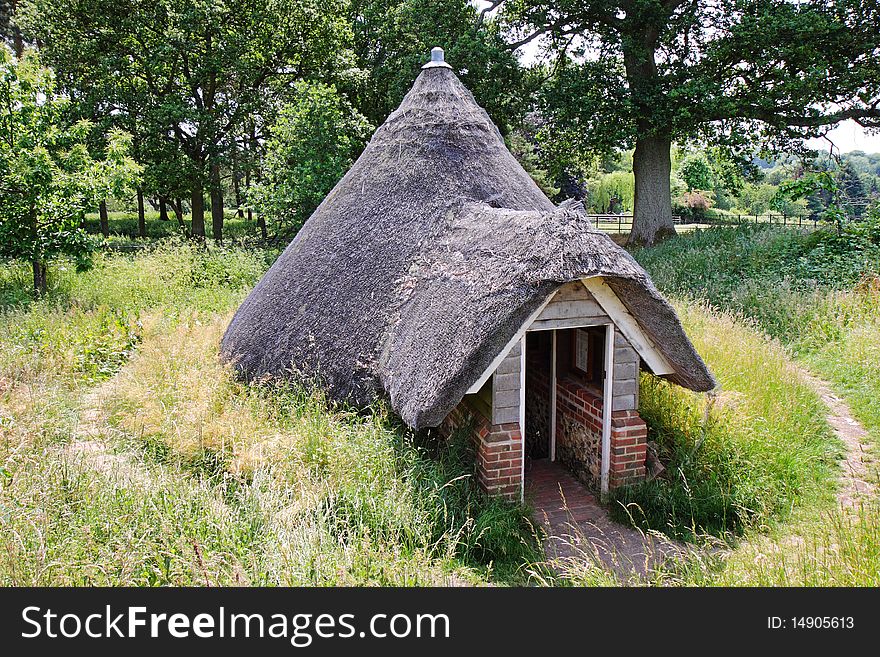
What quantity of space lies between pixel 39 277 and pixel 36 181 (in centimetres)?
211

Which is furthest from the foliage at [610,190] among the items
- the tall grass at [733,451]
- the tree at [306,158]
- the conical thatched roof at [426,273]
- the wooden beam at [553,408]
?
the wooden beam at [553,408]

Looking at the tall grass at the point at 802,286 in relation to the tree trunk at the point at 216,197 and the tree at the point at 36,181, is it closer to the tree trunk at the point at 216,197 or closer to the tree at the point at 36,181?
the tree at the point at 36,181

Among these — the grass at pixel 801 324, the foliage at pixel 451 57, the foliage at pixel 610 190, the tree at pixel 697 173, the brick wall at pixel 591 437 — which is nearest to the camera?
the grass at pixel 801 324

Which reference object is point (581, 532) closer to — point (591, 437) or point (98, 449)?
point (591, 437)

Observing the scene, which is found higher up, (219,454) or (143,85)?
(143,85)

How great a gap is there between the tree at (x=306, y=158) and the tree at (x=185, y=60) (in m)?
5.11

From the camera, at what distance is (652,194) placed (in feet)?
62.6

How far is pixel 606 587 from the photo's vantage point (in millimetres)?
3959

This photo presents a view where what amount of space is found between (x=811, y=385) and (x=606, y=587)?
6207 mm

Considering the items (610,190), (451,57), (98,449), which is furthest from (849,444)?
(610,190)

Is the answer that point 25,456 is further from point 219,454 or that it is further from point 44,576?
point 44,576

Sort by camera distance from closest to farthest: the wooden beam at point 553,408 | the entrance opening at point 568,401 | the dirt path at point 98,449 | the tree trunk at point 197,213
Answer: the dirt path at point 98,449, the entrance opening at point 568,401, the wooden beam at point 553,408, the tree trunk at point 197,213

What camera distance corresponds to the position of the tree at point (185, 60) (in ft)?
65.4

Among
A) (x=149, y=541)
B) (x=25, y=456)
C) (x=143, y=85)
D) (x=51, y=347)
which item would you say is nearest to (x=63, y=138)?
(x=51, y=347)
